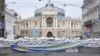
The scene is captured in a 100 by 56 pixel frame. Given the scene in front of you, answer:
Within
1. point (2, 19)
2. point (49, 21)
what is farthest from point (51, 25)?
point (2, 19)

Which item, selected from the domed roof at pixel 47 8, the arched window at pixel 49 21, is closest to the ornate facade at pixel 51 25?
the arched window at pixel 49 21

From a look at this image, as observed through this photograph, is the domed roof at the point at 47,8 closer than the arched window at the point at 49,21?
No

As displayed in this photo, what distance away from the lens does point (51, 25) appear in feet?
523

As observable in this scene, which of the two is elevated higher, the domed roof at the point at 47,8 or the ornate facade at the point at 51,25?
the domed roof at the point at 47,8

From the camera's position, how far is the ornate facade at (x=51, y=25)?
157 m

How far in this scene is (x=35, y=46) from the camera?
44.4 m

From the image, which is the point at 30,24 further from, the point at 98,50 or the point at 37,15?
the point at 98,50

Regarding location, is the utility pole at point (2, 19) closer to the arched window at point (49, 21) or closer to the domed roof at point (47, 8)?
the arched window at point (49, 21)

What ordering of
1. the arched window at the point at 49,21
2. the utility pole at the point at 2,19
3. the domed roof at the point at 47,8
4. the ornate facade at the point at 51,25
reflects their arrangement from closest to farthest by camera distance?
the utility pole at the point at 2,19, the ornate facade at the point at 51,25, the arched window at the point at 49,21, the domed roof at the point at 47,8

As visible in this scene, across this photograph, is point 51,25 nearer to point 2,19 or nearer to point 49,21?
point 49,21

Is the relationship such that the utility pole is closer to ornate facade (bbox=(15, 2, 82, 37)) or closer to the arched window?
ornate facade (bbox=(15, 2, 82, 37))

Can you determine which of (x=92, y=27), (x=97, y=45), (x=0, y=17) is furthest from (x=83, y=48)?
(x=92, y=27)

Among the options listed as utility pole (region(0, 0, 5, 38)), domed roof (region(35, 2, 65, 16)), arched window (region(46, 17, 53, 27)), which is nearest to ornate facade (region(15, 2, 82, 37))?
arched window (region(46, 17, 53, 27))

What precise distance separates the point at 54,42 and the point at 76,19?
11747 cm
